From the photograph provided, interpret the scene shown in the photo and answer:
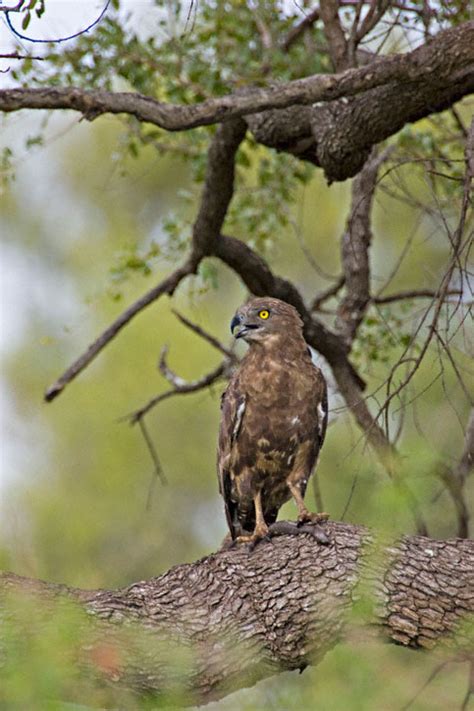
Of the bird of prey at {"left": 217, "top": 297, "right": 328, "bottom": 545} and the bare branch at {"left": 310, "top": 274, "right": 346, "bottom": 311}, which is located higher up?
the bare branch at {"left": 310, "top": 274, "right": 346, "bottom": 311}

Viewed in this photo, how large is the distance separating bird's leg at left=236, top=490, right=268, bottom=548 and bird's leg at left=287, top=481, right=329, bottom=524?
6.4 inches

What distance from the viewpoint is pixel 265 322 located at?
238 inches

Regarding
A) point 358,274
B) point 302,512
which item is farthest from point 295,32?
point 302,512

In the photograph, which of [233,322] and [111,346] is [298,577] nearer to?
[233,322]

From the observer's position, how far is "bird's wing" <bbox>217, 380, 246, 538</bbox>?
5891 mm

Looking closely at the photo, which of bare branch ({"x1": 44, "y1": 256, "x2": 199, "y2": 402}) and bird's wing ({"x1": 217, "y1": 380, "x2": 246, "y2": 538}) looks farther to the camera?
bare branch ({"x1": 44, "y1": 256, "x2": 199, "y2": 402})

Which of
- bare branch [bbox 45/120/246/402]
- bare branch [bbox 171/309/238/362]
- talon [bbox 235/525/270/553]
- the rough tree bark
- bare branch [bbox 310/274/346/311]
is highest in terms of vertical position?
bare branch [bbox 45/120/246/402]

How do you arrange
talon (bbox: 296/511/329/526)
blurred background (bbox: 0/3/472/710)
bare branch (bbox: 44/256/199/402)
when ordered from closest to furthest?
talon (bbox: 296/511/329/526) < bare branch (bbox: 44/256/199/402) < blurred background (bbox: 0/3/472/710)

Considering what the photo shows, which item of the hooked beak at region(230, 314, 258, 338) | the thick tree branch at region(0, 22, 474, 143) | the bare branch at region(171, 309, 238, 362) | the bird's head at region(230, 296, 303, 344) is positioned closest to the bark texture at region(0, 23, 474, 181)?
the thick tree branch at region(0, 22, 474, 143)

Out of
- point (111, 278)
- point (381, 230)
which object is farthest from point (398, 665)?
point (381, 230)

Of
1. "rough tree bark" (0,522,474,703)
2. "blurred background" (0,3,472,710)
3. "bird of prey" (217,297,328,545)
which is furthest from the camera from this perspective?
"blurred background" (0,3,472,710)

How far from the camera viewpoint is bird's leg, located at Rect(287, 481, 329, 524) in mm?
4910

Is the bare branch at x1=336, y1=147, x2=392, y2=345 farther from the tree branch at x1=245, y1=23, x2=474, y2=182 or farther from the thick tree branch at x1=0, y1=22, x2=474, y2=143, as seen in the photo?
the thick tree branch at x1=0, y1=22, x2=474, y2=143

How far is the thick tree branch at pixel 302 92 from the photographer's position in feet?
16.6
